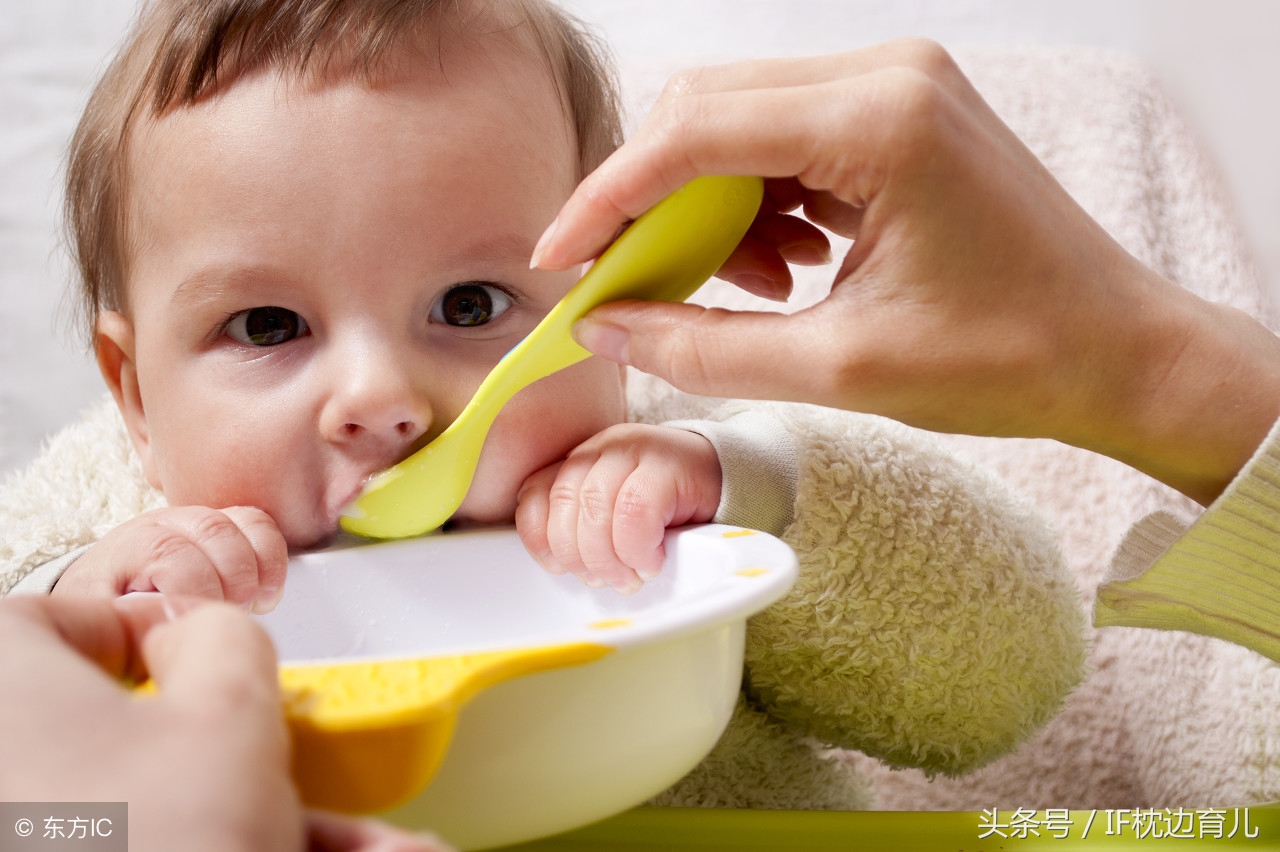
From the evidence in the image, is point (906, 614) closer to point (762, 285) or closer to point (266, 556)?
point (762, 285)

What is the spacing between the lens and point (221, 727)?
10.4 inches

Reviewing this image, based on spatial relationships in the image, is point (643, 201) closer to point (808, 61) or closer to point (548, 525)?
point (808, 61)

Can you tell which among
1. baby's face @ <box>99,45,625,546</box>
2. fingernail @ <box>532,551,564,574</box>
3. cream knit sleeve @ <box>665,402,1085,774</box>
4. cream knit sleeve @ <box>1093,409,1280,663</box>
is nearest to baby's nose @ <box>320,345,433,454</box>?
baby's face @ <box>99,45,625,546</box>

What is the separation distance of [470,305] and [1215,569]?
1.60 ft

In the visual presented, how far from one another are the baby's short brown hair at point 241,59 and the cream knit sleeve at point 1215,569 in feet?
1.58

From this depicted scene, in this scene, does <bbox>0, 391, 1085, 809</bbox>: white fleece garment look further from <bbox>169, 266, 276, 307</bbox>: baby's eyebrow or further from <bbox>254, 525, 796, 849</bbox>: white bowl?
<bbox>169, 266, 276, 307</bbox>: baby's eyebrow

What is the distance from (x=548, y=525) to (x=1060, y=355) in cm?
31

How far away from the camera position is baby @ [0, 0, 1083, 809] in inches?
25.4

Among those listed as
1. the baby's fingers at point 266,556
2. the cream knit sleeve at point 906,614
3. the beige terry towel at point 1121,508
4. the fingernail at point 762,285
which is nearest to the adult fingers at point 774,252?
the fingernail at point 762,285

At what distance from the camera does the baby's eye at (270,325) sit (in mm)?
680

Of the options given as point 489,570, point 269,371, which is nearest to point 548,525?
point 489,570

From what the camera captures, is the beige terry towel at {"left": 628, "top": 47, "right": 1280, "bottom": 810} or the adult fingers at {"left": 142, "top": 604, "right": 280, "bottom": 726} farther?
the beige terry towel at {"left": 628, "top": 47, "right": 1280, "bottom": 810}

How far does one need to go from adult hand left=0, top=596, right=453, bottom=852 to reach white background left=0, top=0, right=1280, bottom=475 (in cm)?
113

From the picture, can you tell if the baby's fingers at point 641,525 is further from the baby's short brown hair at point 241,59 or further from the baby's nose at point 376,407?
the baby's short brown hair at point 241,59
